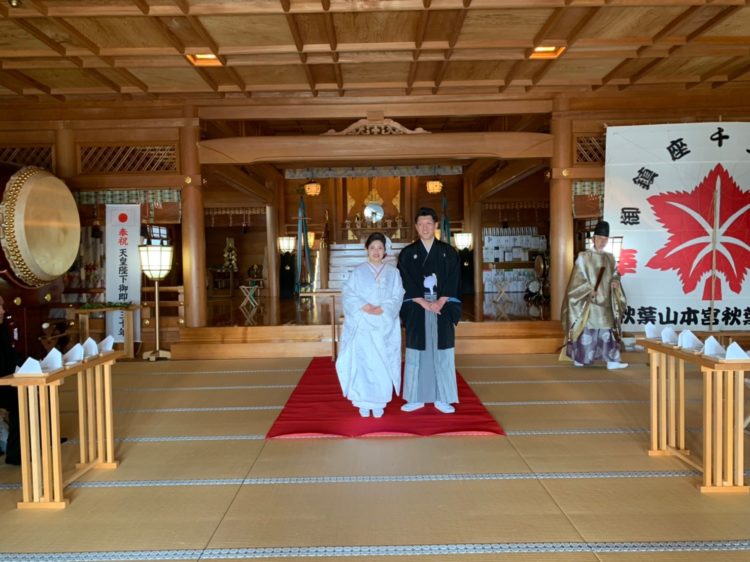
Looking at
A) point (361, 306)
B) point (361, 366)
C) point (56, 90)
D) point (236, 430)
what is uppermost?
point (56, 90)

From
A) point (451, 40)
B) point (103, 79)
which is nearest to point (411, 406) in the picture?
point (451, 40)

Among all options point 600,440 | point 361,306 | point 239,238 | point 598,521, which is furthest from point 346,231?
point 598,521

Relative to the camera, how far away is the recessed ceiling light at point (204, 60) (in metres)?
5.43

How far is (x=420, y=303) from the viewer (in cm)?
402

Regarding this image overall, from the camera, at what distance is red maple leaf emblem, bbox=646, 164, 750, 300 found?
6.45 meters

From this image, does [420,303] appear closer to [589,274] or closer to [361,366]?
[361,366]

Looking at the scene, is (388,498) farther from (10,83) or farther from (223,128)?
(223,128)

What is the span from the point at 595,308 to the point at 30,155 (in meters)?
6.96

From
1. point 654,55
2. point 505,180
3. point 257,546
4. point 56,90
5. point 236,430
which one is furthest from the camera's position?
point 505,180

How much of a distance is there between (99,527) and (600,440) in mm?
2764

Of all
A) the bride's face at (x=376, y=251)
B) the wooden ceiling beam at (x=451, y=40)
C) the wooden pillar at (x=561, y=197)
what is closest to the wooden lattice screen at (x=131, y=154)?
the wooden ceiling beam at (x=451, y=40)

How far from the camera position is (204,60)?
5535 millimetres

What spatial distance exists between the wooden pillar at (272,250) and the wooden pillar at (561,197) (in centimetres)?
684

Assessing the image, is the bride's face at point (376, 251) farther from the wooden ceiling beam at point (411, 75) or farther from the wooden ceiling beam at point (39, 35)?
the wooden ceiling beam at point (39, 35)
